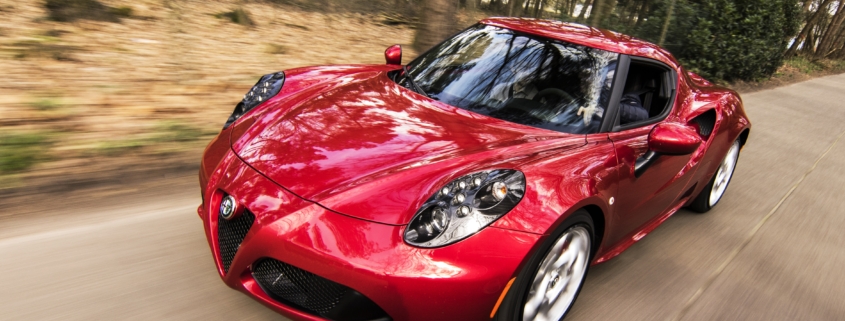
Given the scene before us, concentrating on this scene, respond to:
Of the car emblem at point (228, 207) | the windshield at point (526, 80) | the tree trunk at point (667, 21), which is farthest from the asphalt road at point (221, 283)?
the tree trunk at point (667, 21)

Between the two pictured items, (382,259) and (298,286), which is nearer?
(382,259)

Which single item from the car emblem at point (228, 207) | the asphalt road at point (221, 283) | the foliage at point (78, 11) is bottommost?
the asphalt road at point (221, 283)

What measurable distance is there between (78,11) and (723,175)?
22.1ft

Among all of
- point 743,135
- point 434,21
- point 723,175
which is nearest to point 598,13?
point 434,21

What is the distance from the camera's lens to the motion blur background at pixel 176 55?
380cm

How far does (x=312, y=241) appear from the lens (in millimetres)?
1973

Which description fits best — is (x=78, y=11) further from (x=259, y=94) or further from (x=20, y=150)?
(x=259, y=94)

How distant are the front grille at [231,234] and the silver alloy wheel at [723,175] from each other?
340cm

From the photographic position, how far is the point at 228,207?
2.19 meters

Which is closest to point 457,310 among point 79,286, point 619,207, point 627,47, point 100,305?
point 619,207

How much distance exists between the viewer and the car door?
2768mm

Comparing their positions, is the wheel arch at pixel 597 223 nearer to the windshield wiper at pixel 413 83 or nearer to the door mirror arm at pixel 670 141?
the door mirror arm at pixel 670 141

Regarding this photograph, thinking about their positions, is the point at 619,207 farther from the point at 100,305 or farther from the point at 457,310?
the point at 100,305

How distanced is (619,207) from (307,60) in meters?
5.64
